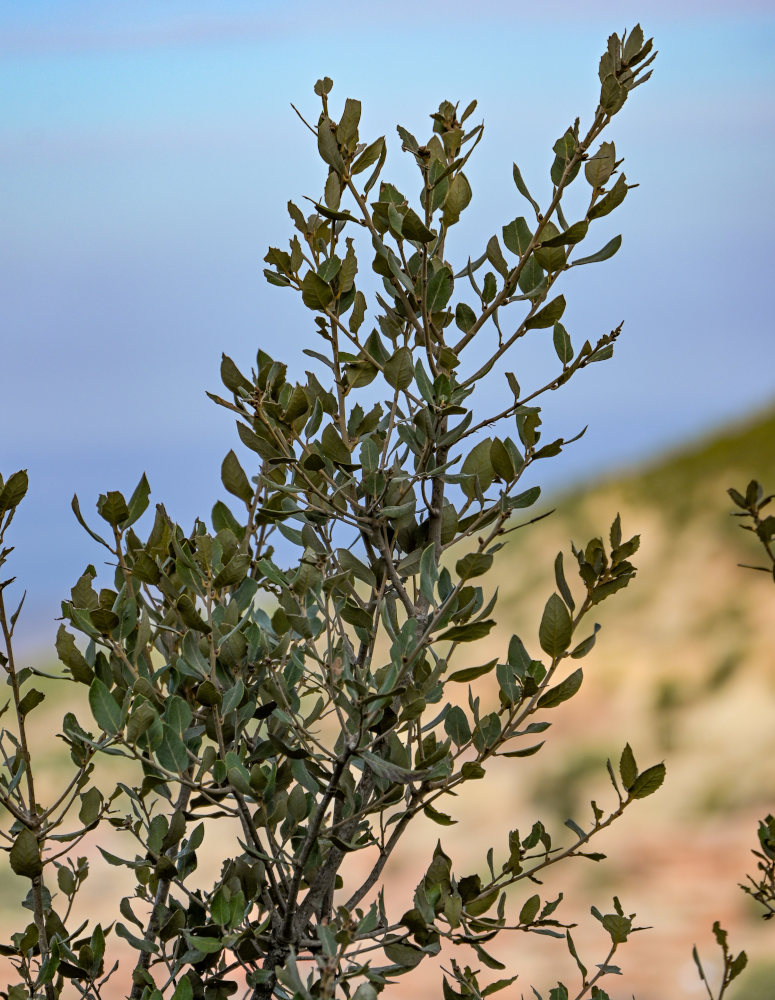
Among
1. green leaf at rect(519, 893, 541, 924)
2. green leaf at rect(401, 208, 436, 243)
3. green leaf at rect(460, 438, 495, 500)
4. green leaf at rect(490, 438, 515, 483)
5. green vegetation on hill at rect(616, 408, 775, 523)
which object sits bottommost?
green leaf at rect(519, 893, 541, 924)

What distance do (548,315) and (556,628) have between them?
1.33 feet

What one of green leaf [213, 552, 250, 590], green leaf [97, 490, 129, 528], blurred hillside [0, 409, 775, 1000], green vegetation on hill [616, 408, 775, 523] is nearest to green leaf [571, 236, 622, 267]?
green leaf [213, 552, 250, 590]

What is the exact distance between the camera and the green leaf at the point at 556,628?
3.88 ft

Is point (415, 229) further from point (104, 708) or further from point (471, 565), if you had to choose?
point (104, 708)

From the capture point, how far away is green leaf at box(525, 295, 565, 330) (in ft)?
4.26

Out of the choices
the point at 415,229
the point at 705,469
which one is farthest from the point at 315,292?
the point at 705,469

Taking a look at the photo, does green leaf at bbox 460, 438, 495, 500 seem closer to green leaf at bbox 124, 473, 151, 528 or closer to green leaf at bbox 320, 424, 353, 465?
green leaf at bbox 320, 424, 353, 465

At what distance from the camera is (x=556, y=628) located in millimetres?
1187

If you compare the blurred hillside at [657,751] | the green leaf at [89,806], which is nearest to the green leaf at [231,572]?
the green leaf at [89,806]

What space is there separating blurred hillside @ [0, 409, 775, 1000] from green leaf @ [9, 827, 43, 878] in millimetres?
3258

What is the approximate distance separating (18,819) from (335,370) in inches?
28.8

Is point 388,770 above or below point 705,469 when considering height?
below

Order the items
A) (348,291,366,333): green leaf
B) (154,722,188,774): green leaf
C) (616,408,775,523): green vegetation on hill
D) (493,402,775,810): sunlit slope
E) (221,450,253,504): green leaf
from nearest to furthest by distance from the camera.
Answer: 1. (154,722,188,774): green leaf
2. (348,291,366,333): green leaf
3. (221,450,253,504): green leaf
4. (493,402,775,810): sunlit slope
5. (616,408,775,523): green vegetation on hill

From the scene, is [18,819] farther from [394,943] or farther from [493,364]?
[493,364]
